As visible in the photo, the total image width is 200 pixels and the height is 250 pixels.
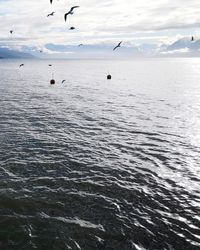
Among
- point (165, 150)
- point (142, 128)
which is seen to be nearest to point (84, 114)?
point (142, 128)

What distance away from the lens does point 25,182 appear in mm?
26922

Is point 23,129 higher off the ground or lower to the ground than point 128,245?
higher

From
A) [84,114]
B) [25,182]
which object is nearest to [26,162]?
[25,182]

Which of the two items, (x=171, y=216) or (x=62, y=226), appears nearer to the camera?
(x=62, y=226)

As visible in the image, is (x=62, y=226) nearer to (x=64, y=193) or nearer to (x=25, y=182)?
(x=64, y=193)

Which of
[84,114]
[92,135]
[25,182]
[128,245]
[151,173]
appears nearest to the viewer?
[128,245]

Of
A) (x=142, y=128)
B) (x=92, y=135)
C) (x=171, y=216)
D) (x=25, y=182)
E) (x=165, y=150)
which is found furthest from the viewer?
(x=142, y=128)

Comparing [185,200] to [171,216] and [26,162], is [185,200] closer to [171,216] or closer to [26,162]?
[171,216]

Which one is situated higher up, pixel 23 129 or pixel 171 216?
pixel 23 129

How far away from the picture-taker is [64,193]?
993 inches

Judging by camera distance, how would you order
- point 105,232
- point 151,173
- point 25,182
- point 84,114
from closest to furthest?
1. point 105,232
2. point 25,182
3. point 151,173
4. point 84,114

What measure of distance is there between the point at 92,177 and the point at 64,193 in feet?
13.5

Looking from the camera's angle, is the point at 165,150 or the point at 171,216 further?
the point at 165,150

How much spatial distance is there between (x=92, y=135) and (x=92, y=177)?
14543 mm
